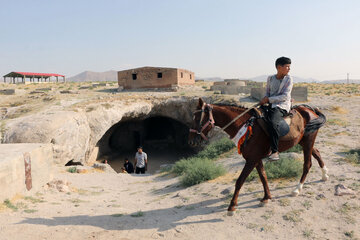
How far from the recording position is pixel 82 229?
428 cm

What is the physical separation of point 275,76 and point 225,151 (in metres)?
6.56

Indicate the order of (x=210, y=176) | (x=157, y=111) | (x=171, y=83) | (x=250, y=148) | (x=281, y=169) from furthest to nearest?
(x=171, y=83) → (x=157, y=111) → (x=210, y=176) → (x=281, y=169) → (x=250, y=148)

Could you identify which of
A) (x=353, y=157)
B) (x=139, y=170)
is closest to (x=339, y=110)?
(x=353, y=157)

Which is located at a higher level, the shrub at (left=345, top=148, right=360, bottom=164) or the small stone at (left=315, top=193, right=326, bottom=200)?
the shrub at (left=345, top=148, right=360, bottom=164)

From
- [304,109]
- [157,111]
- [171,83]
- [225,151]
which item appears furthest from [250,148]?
[171,83]

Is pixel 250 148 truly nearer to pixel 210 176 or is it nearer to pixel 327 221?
pixel 327 221

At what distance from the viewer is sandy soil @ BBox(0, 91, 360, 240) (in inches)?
160

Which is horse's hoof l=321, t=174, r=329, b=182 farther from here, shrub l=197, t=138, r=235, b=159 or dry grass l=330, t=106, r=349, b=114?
dry grass l=330, t=106, r=349, b=114

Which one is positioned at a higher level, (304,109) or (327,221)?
(304,109)

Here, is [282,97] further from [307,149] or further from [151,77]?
[151,77]

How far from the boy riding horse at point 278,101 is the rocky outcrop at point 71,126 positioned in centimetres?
922

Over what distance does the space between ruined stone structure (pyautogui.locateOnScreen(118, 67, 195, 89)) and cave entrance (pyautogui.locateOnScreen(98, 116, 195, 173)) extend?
3772 mm

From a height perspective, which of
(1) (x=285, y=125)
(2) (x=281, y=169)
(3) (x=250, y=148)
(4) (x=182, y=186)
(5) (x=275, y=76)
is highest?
(5) (x=275, y=76)

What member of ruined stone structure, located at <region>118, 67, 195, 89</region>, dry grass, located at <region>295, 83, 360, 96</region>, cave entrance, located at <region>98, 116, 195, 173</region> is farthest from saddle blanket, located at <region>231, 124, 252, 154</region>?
dry grass, located at <region>295, 83, 360, 96</region>
